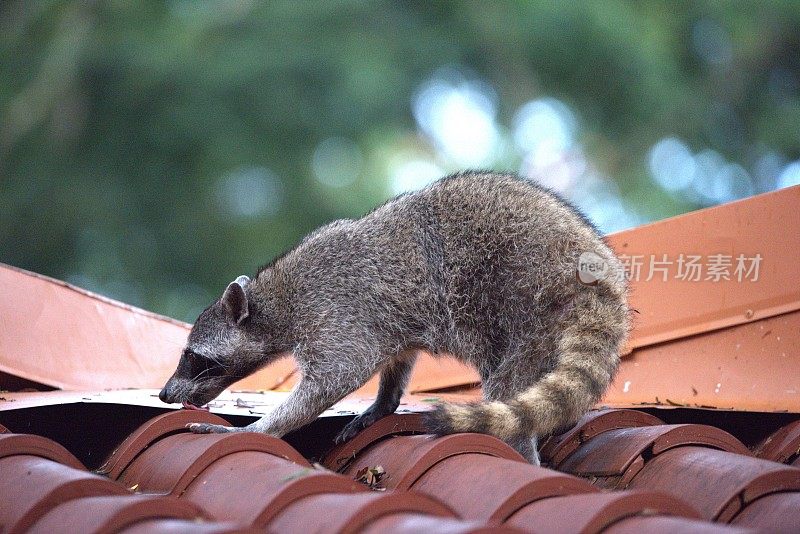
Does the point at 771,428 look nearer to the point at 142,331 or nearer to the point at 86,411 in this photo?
the point at 86,411

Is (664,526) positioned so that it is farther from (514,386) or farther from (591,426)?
(514,386)

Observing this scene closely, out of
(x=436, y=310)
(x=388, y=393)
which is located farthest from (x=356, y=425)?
A: (x=436, y=310)

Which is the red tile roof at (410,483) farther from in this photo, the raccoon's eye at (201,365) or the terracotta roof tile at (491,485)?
the raccoon's eye at (201,365)

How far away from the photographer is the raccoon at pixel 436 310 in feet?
12.7

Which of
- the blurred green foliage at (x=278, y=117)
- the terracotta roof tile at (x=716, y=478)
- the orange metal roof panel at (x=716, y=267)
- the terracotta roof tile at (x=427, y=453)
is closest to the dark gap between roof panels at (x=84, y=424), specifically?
the terracotta roof tile at (x=427, y=453)

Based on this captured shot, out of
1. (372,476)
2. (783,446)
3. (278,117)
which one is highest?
(278,117)

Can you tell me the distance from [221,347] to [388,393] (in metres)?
0.77

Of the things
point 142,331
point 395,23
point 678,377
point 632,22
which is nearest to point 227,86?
point 395,23

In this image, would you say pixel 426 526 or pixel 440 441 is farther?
pixel 440 441

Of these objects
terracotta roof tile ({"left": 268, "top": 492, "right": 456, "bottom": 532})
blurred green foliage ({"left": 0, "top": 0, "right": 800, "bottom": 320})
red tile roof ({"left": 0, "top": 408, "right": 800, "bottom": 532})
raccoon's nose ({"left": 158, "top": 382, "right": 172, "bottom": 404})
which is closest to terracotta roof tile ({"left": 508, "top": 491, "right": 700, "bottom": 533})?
red tile roof ({"left": 0, "top": 408, "right": 800, "bottom": 532})

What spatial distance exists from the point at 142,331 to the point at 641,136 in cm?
1248

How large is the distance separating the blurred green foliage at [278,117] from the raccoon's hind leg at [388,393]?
10674 millimetres

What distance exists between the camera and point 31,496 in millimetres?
2590

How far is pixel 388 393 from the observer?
4.35m
